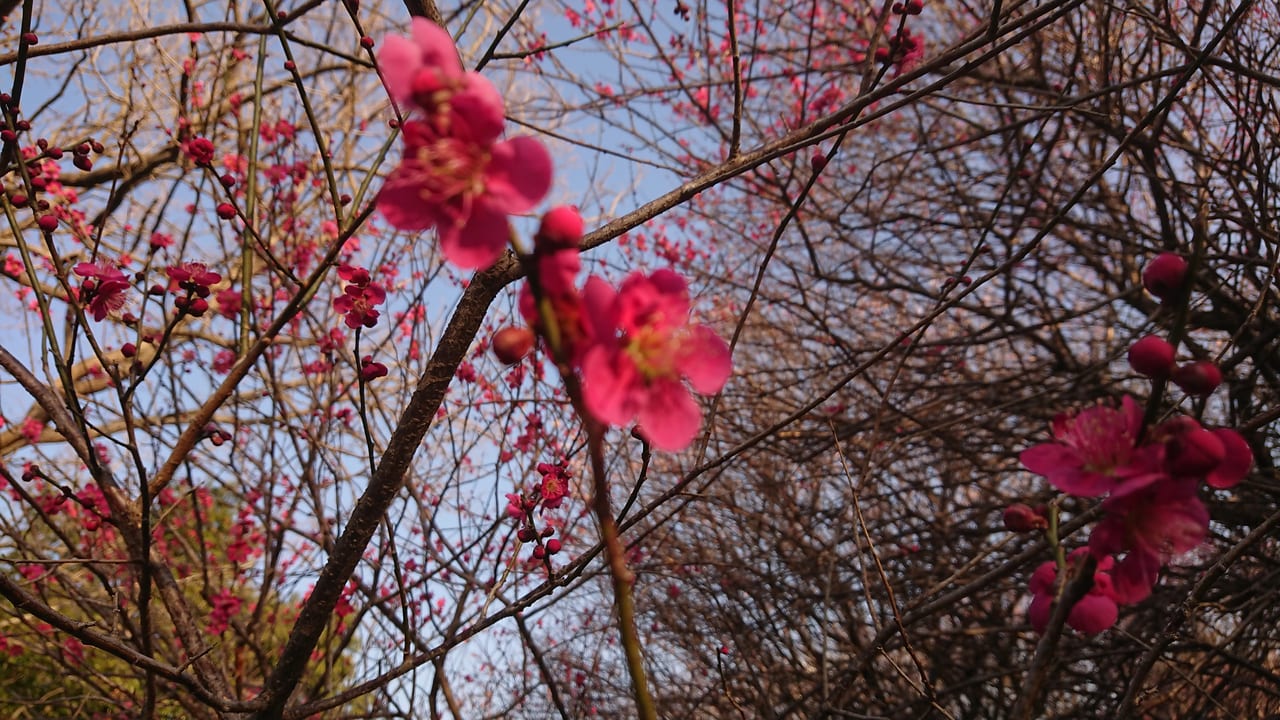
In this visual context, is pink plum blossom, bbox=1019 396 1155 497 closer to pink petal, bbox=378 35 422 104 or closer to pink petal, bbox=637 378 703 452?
pink petal, bbox=637 378 703 452

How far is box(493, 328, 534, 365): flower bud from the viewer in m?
0.66

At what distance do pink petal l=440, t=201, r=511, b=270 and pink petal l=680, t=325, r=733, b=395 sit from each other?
23cm

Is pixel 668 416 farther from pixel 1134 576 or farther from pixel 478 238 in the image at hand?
pixel 1134 576

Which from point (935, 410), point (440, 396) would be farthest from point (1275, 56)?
point (440, 396)

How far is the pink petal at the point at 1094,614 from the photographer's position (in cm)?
88

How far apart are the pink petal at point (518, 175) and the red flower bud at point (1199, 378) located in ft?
2.20

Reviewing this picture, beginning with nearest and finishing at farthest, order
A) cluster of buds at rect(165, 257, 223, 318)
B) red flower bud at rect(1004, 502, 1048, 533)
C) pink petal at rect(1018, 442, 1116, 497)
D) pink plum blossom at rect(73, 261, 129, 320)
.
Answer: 1. pink petal at rect(1018, 442, 1116, 497)
2. red flower bud at rect(1004, 502, 1048, 533)
3. cluster of buds at rect(165, 257, 223, 318)
4. pink plum blossom at rect(73, 261, 129, 320)

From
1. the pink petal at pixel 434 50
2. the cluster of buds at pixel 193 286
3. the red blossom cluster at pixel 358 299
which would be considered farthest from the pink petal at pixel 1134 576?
the cluster of buds at pixel 193 286

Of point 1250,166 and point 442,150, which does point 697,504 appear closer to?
point 1250,166

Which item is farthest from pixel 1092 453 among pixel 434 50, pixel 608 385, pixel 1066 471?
pixel 434 50

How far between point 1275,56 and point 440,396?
136 inches

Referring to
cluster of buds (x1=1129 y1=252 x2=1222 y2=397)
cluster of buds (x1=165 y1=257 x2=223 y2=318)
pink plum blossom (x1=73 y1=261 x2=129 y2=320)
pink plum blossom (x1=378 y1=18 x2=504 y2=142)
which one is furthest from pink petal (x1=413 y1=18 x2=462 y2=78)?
pink plum blossom (x1=73 y1=261 x2=129 y2=320)

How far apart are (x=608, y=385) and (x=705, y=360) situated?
0.19 metres

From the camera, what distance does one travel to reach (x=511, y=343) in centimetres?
66
